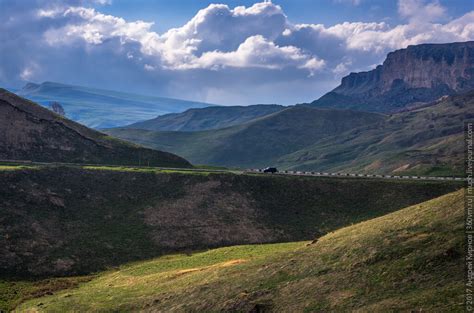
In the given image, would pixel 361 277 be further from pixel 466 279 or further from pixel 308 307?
pixel 466 279

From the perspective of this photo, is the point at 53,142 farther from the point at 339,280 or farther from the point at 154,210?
the point at 339,280

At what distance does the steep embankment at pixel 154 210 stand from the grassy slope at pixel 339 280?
720 inches

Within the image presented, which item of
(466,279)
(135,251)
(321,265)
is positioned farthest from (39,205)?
(466,279)

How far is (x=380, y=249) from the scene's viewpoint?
39.4m

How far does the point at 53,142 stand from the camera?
123688 mm

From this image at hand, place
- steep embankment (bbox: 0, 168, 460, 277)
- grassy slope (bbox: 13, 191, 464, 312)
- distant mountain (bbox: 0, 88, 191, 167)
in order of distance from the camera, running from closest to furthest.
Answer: grassy slope (bbox: 13, 191, 464, 312), steep embankment (bbox: 0, 168, 460, 277), distant mountain (bbox: 0, 88, 191, 167)

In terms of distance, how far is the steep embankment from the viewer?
72.4 metres

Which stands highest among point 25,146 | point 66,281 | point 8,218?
point 25,146

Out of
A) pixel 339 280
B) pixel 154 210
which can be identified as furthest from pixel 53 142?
pixel 339 280

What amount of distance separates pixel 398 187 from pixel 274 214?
1220 inches

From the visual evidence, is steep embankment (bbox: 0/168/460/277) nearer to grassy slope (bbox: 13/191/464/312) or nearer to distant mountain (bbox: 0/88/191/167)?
grassy slope (bbox: 13/191/464/312)

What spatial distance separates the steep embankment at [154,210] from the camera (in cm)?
7244

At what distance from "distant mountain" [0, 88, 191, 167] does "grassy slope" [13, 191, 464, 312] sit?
2782 inches

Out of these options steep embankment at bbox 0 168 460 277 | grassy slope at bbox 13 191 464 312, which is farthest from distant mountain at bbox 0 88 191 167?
grassy slope at bbox 13 191 464 312
